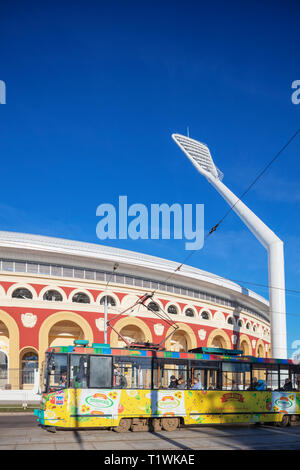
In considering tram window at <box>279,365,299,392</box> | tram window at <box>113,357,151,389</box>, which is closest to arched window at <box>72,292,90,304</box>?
tram window at <box>279,365,299,392</box>

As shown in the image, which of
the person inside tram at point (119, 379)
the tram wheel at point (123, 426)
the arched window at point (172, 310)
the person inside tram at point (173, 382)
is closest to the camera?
the tram wheel at point (123, 426)

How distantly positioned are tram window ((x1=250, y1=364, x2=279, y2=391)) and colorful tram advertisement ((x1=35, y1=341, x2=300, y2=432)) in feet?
0.13

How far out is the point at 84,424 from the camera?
16125 millimetres

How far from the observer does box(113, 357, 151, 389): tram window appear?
17.1 m

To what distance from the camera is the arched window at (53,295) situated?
36.1 meters

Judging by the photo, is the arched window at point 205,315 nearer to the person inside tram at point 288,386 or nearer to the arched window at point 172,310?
the arched window at point 172,310

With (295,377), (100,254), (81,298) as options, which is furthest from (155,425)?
(100,254)

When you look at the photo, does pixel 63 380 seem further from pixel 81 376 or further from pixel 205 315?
pixel 205 315

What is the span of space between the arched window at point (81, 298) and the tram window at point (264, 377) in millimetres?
19717

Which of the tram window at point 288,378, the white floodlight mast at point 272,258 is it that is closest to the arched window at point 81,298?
the white floodlight mast at point 272,258

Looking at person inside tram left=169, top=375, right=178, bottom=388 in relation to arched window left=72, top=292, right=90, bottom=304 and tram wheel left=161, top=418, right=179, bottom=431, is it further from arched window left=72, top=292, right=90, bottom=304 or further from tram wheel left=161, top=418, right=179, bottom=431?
arched window left=72, top=292, right=90, bottom=304

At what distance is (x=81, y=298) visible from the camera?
122ft

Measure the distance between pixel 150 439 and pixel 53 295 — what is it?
2269 cm
